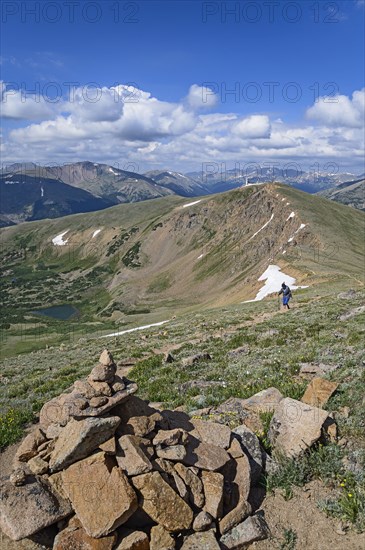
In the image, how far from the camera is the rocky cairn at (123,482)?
296 inches

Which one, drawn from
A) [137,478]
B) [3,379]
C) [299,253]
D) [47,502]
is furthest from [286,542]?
[299,253]

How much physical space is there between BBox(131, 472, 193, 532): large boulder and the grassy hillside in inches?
1732

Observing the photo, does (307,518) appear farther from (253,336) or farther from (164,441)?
(253,336)

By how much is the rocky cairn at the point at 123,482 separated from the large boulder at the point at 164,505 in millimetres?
17

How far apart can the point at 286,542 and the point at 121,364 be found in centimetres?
1531

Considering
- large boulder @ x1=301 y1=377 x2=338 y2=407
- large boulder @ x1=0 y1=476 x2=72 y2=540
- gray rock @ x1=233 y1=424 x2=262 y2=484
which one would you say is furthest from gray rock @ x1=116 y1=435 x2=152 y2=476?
large boulder @ x1=301 y1=377 x2=338 y2=407

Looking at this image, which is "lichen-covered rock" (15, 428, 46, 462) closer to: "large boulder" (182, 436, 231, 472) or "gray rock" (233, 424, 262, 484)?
"large boulder" (182, 436, 231, 472)

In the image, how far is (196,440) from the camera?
9156 millimetres

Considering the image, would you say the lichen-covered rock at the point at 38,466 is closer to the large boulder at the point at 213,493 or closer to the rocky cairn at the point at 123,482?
the rocky cairn at the point at 123,482

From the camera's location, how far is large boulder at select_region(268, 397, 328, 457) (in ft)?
32.3

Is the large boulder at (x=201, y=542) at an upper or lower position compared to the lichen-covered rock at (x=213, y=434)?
lower

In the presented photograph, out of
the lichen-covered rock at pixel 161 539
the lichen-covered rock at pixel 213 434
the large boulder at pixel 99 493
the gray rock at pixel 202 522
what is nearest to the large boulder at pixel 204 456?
the lichen-covered rock at pixel 213 434

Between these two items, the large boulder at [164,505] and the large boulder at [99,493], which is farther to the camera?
the large boulder at [164,505]

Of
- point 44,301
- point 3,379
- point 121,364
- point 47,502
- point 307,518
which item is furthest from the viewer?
point 44,301
